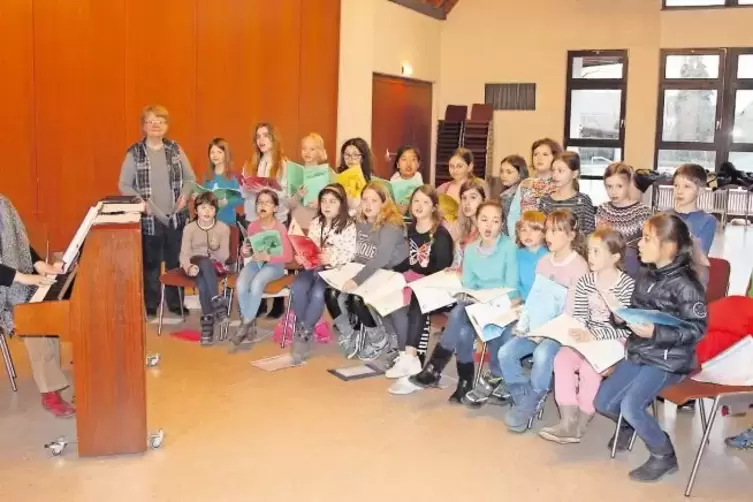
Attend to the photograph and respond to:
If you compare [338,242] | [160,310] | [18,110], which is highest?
[18,110]

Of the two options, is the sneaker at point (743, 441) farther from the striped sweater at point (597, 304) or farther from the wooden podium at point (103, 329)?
the wooden podium at point (103, 329)

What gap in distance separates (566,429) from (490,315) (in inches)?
25.0

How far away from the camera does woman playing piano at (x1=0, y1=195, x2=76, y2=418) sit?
3.81 meters

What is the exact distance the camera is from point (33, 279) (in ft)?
12.0

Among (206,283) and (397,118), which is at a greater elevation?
(397,118)

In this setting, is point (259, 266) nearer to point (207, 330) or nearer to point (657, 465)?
point (207, 330)

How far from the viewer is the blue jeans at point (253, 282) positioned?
5195 mm

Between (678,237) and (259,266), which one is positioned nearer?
(678,237)

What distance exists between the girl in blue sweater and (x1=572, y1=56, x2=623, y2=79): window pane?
30.1 feet

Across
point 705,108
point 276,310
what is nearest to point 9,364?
point 276,310

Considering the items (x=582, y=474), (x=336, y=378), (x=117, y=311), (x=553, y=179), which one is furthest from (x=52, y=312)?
(x=553, y=179)

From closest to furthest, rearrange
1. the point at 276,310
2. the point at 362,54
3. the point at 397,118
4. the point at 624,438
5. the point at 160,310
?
the point at 624,438
the point at 160,310
the point at 276,310
the point at 362,54
the point at 397,118

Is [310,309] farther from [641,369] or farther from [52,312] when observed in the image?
[641,369]

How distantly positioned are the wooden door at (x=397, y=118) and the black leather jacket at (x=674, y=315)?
6756mm
